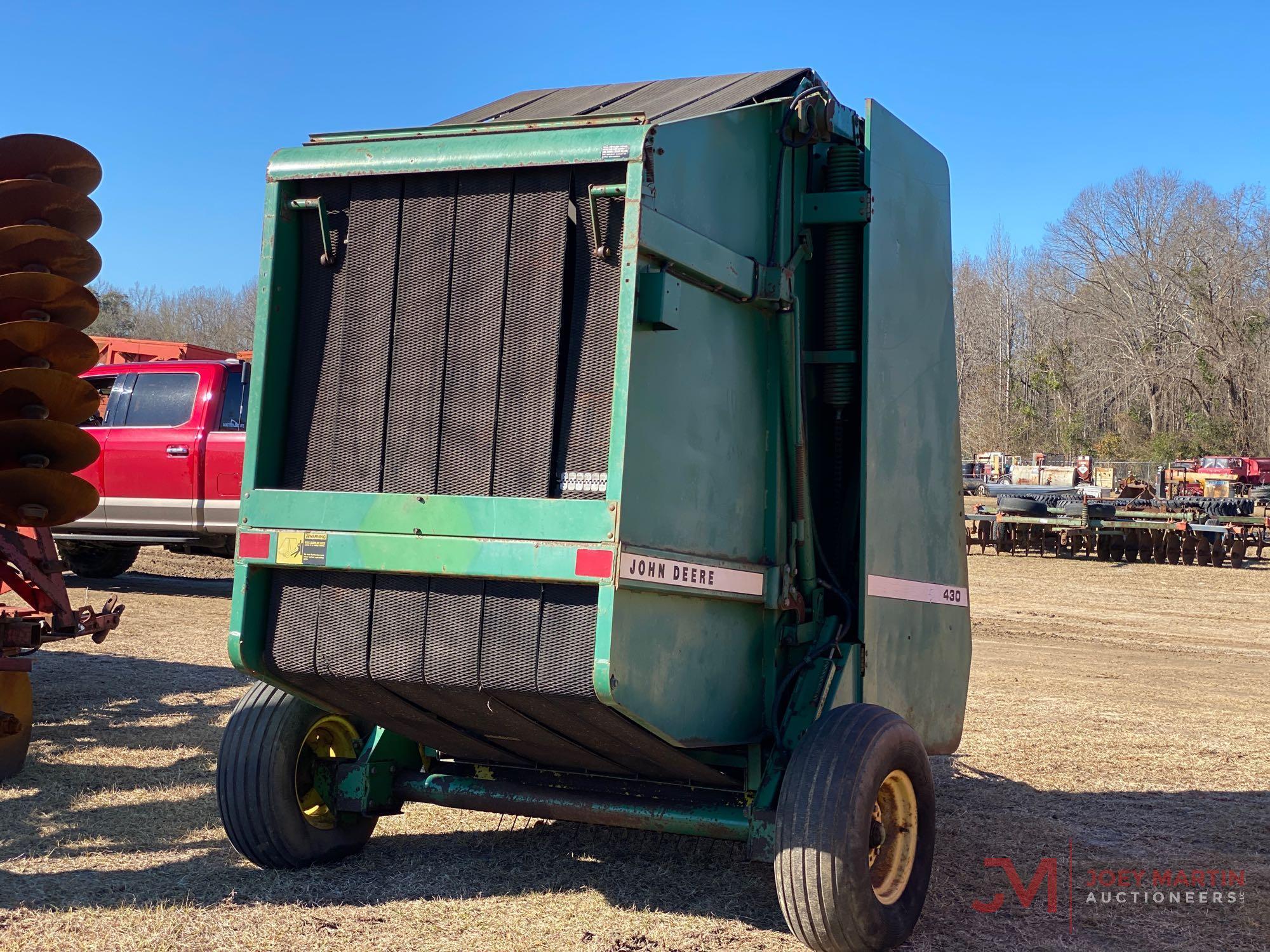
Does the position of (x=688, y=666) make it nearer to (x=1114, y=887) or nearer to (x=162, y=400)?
(x=1114, y=887)

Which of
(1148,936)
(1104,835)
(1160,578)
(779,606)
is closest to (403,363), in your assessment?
(779,606)

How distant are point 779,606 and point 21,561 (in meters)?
4.26

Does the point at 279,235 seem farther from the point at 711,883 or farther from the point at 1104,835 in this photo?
the point at 1104,835

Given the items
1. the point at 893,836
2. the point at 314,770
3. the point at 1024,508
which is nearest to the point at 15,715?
the point at 314,770

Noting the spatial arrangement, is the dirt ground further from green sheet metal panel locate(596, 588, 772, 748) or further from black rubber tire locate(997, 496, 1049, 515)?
black rubber tire locate(997, 496, 1049, 515)

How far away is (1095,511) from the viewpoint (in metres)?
26.0

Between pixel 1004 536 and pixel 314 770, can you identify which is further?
pixel 1004 536

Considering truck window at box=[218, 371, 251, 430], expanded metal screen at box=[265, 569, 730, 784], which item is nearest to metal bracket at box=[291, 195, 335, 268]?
expanded metal screen at box=[265, 569, 730, 784]

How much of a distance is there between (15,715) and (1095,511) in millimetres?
23276

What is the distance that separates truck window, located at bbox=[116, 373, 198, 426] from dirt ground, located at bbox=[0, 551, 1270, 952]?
380 cm

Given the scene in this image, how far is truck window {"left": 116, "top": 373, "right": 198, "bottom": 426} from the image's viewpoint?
13375mm

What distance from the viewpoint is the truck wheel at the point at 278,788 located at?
4.78 meters

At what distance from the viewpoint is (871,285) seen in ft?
16.4

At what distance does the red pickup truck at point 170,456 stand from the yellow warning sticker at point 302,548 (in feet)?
29.5
